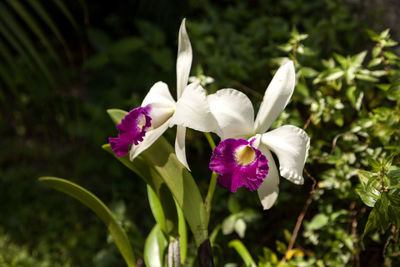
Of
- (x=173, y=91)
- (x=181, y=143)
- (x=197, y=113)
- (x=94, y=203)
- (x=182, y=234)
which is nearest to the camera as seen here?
(x=197, y=113)

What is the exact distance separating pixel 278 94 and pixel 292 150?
0.48 feet

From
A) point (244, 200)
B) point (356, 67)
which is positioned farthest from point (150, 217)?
point (356, 67)

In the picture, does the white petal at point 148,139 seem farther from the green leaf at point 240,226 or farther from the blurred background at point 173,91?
the green leaf at point 240,226

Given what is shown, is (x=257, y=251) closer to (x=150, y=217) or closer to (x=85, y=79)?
(x=150, y=217)

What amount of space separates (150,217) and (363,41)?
1.38m

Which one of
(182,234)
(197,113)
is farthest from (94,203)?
(197,113)

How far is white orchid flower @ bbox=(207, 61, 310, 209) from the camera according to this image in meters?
0.99

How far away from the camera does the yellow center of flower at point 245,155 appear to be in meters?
1.00

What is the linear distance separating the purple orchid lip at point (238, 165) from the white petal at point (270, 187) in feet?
0.24

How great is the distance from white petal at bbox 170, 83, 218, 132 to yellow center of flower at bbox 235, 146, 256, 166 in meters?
0.08

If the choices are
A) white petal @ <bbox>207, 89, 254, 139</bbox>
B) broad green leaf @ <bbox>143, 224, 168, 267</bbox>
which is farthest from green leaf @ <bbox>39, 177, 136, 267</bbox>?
white petal @ <bbox>207, 89, 254, 139</bbox>

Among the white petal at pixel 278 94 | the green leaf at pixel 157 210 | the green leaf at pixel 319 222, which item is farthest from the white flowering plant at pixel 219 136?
the green leaf at pixel 319 222

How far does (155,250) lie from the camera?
4.75ft

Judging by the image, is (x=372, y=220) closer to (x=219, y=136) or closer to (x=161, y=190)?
(x=219, y=136)
